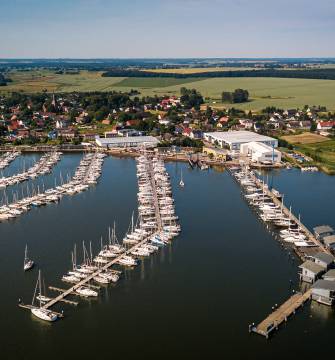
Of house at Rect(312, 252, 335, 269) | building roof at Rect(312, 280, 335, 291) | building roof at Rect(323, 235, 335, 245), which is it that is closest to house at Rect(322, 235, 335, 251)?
building roof at Rect(323, 235, 335, 245)

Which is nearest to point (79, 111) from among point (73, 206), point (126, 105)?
point (126, 105)

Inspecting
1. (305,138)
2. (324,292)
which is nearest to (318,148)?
(305,138)

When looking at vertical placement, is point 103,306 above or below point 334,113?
below

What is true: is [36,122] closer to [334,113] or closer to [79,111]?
[79,111]

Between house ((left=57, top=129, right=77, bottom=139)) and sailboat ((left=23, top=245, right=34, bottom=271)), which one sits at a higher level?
house ((left=57, top=129, right=77, bottom=139))

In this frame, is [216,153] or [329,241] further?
[216,153]

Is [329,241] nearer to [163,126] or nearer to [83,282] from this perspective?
[83,282]

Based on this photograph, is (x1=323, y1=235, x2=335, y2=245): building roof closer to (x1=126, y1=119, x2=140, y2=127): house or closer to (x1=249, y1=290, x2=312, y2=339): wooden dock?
(x1=249, y1=290, x2=312, y2=339): wooden dock
